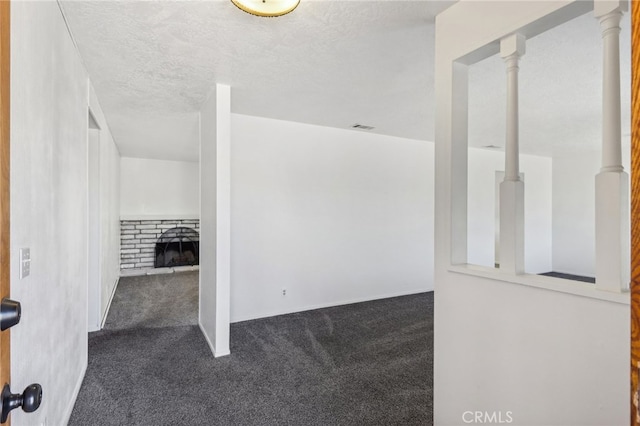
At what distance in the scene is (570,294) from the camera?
1.24 meters

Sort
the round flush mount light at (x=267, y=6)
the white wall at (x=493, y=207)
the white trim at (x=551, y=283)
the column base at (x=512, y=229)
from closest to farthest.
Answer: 1. the white trim at (x=551, y=283)
2. the column base at (x=512, y=229)
3. the round flush mount light at (x=267, y=6)
4. the white wall at (x=493, y=207)

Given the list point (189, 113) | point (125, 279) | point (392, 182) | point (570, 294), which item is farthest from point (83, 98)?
point (125, 279)

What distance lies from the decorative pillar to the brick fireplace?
7.20 m

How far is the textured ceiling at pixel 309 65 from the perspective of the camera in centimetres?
191

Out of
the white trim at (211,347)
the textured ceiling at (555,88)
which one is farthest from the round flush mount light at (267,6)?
the white trim at (211,347)

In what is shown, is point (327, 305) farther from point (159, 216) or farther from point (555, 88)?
point (159, 216)

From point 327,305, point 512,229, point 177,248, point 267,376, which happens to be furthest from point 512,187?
point 177,248

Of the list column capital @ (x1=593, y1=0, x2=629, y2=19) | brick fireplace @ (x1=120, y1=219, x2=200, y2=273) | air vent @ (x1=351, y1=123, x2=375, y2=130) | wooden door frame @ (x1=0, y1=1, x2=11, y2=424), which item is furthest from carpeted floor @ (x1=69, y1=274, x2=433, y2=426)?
brick fireplace @ (x1=120, y1=219, x2=200, y2=273)

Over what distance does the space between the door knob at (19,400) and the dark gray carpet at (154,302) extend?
128 inches

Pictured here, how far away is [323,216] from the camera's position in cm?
447

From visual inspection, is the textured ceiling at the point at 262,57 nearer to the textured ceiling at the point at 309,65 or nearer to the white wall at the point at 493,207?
the textured ceiling at the point at 309,65

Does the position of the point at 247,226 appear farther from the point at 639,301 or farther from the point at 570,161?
the point at 570,161

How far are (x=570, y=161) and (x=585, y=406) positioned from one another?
22.8ft

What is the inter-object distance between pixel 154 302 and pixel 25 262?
12.1 ft
